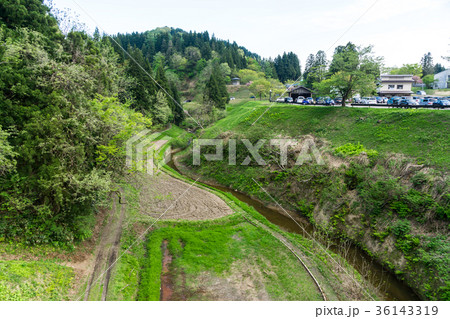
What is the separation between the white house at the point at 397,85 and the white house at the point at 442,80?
53.3ft

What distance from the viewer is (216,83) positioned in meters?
51.8

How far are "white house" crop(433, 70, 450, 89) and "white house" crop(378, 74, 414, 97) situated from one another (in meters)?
16.3

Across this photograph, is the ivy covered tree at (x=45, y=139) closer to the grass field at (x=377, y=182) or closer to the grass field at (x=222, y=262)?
the grass field at (x=222, y=262)

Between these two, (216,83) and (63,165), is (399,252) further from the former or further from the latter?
(216,83)

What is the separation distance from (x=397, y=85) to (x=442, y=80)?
73.3ft

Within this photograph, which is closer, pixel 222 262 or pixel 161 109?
pixel 222 262

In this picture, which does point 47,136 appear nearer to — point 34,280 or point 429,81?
point 34,280

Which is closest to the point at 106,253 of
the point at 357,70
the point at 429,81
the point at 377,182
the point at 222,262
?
the point at 222,262

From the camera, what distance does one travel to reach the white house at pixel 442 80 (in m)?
55.9

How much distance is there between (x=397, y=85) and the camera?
1859 inches

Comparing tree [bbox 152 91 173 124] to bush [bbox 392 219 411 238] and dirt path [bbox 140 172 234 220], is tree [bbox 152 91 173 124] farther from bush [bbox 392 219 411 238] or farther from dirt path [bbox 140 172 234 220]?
bush [bbox 392 219 411 238]

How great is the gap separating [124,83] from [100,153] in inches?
1169

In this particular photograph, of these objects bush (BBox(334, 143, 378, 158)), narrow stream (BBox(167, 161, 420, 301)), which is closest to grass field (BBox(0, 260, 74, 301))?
narrow stream (BBox(167, 161, 420, 301))

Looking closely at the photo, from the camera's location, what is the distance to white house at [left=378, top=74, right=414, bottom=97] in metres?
46.9
